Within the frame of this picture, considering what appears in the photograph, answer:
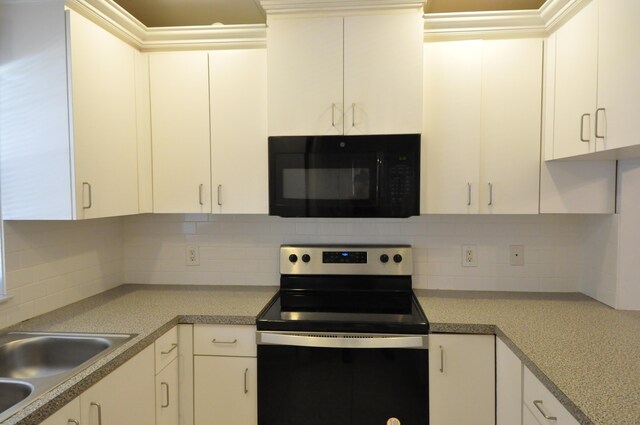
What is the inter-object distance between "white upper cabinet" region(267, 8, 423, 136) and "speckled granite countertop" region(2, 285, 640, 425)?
88cm

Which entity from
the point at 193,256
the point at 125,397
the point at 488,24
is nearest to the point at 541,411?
the point at 125,397

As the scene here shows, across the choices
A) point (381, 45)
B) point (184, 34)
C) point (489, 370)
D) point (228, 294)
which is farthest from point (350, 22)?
point (489, 370)

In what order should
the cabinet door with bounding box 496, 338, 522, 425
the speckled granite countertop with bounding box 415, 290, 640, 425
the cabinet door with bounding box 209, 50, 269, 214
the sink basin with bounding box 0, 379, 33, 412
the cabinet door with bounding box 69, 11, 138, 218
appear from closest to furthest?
the speckled granite countertop with bounding box 415, 290, 640, 425 → the sink basin with bounding box 0, 379, 33, 412 → the cabinet door with bounding box 496, 338, 522, 425 → the cabinet door with bounding box 69, 11, 138, 218 → the cabinet door with bounding box 209, 50, 269, 214

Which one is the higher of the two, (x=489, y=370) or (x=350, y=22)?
(x=350, y=22)

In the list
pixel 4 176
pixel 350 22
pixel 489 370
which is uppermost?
pixel 350 22

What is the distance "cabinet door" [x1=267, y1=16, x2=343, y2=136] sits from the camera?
5.90 ft

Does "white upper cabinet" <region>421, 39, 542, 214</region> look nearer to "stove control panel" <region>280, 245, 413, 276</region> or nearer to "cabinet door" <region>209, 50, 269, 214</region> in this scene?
"stove control panel" <region>280, 245, 413, 276</region>

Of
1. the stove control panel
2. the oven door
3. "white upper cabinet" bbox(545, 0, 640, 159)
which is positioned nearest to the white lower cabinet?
the oven door

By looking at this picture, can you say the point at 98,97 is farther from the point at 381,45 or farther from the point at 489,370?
the point at 489,370

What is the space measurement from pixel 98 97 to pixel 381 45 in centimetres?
127

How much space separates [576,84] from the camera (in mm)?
1566

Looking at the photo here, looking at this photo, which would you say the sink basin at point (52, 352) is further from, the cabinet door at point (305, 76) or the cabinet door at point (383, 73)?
the cabinet door at point (383, 73)

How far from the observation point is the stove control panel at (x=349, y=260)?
2.06 metres

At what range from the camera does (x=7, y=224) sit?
1.54 metres
